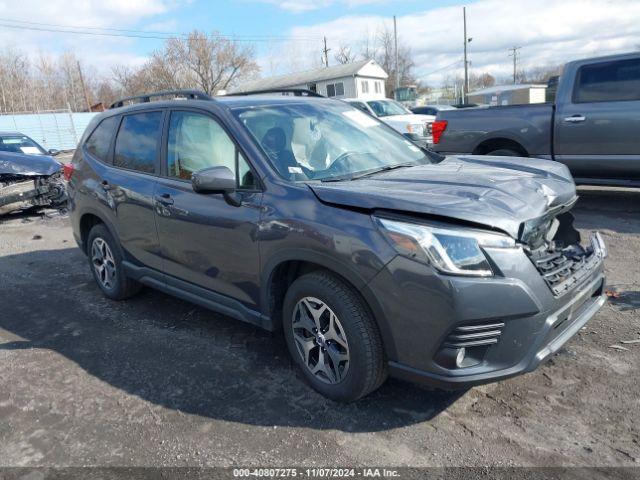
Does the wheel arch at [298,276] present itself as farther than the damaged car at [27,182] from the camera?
Answer: No

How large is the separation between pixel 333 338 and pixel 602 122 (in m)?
5.77

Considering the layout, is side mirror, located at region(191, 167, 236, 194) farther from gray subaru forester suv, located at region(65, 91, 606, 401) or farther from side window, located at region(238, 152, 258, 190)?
side window, located at region(238, 152, 258, 190)

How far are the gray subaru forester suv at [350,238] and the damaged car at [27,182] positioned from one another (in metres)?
6.02

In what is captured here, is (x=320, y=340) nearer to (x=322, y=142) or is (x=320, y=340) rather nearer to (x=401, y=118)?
(x=322, y=142)

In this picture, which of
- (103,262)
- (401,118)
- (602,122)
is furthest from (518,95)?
(103,262)

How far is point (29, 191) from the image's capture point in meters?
9.83

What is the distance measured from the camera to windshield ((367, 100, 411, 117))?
16875 mm

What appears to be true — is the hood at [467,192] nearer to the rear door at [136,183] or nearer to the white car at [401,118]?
the rear door at [136,183]

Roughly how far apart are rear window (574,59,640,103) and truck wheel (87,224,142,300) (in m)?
6.21

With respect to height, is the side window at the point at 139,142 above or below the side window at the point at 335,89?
below

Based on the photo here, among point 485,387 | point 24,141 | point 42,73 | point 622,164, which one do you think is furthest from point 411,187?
point 42,73

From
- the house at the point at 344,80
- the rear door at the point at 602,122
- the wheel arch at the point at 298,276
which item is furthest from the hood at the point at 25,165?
the house at the point at 344,80

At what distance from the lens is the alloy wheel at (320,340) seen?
3068mm

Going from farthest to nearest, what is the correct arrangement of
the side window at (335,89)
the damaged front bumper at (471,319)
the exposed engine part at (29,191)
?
the side window at (335,89)
the exposed engine part at (29,191)
the damaged front bumper at (471,319)
